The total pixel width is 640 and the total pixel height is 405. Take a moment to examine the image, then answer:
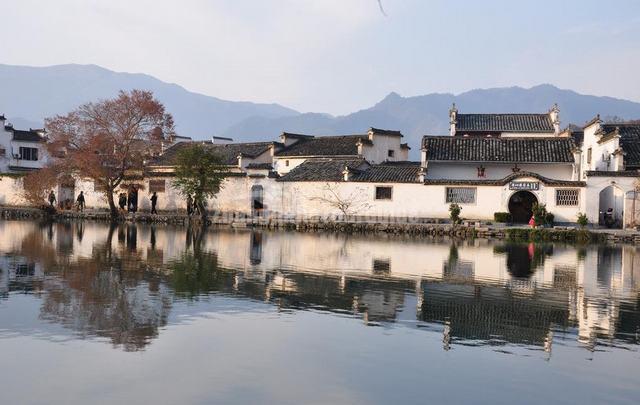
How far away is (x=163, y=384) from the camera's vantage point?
9742 millimetres

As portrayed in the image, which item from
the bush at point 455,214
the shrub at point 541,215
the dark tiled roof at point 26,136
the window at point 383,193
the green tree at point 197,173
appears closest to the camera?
the shrub at point 541,215

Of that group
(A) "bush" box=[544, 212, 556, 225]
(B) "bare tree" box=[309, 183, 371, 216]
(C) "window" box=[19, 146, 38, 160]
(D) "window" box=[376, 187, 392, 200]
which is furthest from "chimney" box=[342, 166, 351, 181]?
(C) "window" box=[19, 146, 38, 160]

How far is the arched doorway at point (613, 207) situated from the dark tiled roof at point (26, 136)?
45.9 metres

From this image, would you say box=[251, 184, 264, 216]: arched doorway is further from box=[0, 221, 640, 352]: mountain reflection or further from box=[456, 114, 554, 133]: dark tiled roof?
box=[456, 114, 554, 133]: dark tiled roof

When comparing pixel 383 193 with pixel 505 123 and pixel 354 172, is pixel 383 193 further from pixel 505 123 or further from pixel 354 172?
pixel 505 123

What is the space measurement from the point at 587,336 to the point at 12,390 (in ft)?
31.5

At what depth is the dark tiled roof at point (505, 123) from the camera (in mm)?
48688

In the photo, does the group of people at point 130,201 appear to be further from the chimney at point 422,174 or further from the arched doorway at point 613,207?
the arched doorway at point 613,207

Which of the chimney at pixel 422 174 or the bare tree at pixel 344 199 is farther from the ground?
the chimney at pixel 422 174

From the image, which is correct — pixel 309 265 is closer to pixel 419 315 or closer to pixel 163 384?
pixel 419 315

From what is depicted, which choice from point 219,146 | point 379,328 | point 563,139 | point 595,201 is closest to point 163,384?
point 379,328

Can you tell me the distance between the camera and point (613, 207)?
36188 millimetres

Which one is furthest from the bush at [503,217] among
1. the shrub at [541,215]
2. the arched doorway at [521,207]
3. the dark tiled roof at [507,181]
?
the shrub at [541,215]

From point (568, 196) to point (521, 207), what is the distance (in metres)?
3.06
